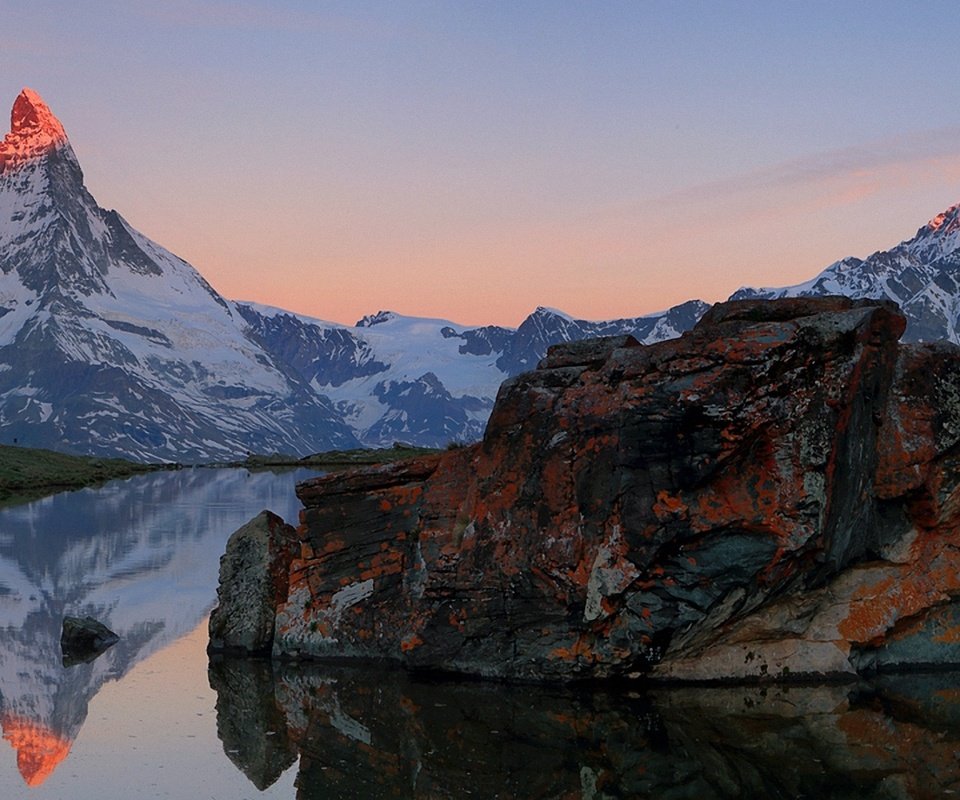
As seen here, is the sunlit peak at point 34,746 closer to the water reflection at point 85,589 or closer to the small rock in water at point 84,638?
the water reflection at point 85,589

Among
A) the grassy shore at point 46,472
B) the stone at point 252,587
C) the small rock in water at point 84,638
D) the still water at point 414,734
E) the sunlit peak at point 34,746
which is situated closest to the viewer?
the still water at point 414,734

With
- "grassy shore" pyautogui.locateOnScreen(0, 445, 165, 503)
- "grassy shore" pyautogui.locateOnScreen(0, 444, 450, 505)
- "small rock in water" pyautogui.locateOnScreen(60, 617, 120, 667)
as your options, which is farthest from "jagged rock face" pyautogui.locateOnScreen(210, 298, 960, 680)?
"grassy shore" pyautogui.locateOnScreen(0, 445, 165, 503)

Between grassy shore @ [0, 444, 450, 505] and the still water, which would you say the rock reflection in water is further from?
grassy shore @ [0, 444, 450, 505]

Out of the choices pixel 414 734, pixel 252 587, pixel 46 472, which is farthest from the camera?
pixel 46 472

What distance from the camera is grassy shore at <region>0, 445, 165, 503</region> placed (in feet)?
262

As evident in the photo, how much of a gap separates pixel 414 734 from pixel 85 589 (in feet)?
55.5

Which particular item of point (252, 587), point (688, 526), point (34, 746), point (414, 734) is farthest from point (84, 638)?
point (688, 526)

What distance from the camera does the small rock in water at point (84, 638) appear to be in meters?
25.2

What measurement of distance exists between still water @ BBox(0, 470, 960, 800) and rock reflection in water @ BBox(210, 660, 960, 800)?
0.13ft

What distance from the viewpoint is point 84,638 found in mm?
25703

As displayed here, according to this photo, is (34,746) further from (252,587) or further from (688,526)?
(688,526)

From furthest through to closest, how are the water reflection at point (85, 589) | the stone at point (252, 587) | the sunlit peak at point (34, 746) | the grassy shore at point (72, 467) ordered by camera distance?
the grassy shore at point (72, 467)
the stone at point (252, 587)
the water reflection at point (85, 589)
the sunlit peak at point (34, 746)

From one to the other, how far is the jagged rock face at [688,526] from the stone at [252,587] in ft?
2.13

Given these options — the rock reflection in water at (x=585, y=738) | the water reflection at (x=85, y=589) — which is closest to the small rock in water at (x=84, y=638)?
the water reflection at (x=85, y=589)
